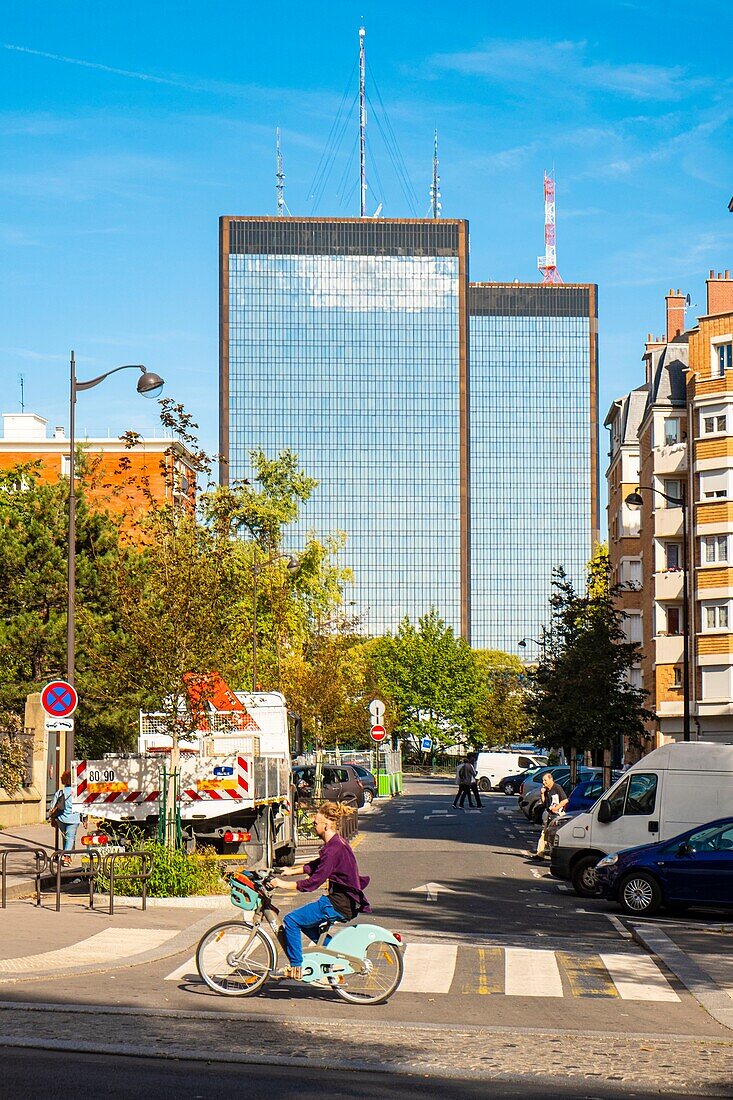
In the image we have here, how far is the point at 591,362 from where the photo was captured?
180 m

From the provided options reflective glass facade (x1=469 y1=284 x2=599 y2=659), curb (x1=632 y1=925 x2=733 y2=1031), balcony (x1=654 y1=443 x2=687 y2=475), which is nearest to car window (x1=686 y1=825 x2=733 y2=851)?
curb (x1=632 y1=925 x2=733 y2=1031)

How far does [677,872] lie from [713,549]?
36.0 metres

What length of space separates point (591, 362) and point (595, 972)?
169 m

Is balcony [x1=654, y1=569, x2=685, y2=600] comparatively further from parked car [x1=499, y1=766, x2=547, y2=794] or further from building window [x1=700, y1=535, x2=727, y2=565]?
parked car [x1=499, y1=766, x2=547, y2=794]

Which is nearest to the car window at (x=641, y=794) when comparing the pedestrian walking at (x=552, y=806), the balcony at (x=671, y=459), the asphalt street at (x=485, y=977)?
the asphalt street at (x=485, y=977)

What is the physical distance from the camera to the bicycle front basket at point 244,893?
12.0 m

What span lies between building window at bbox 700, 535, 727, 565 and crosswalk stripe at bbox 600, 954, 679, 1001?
39.8m

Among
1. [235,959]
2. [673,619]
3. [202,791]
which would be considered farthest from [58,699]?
[673,619]

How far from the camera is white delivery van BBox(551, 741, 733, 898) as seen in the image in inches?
904

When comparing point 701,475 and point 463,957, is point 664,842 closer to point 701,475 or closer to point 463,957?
point 463,957

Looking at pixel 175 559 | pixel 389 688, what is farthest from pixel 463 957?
pixel 389 688

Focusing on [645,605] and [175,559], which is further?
[645,605]

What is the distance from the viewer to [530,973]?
14461 mm

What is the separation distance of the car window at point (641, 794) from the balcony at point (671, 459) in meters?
35.9
